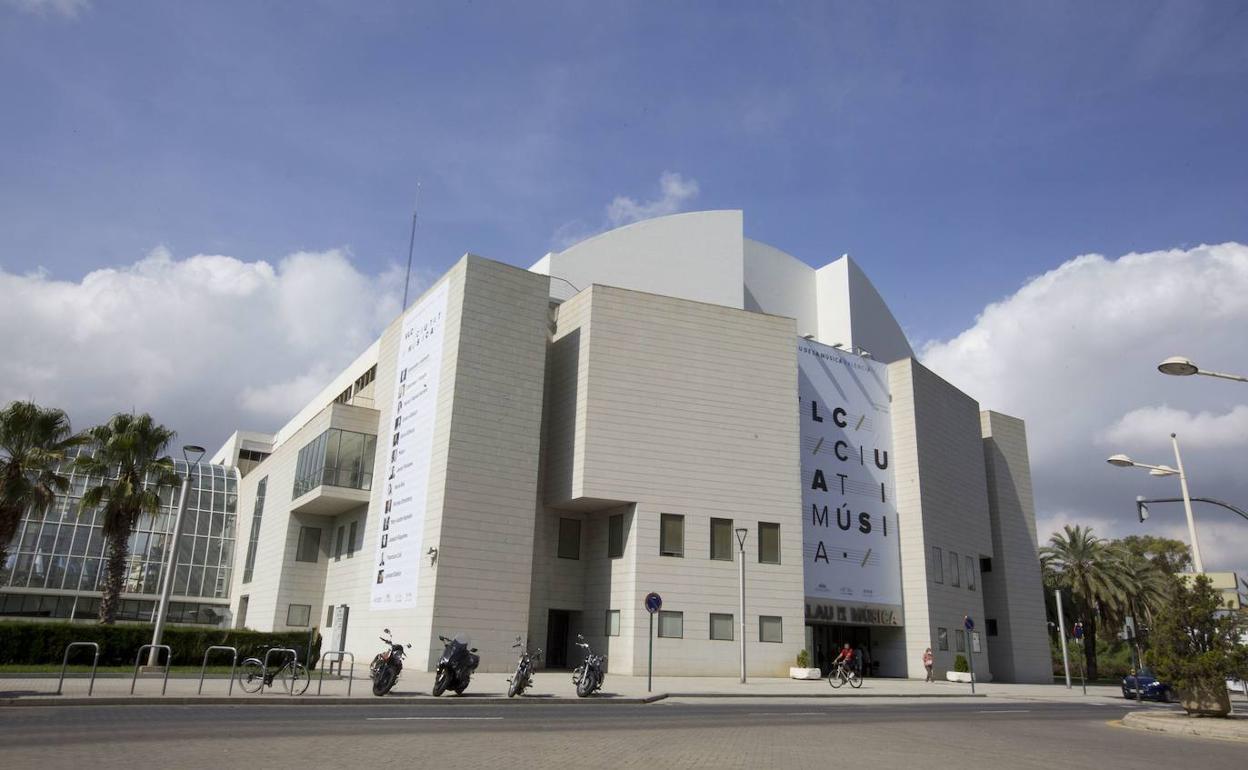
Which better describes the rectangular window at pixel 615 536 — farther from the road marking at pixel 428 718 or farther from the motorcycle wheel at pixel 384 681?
the road marking at pixel 428 718

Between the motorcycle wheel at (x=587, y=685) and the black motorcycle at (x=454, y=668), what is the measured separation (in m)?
2.96

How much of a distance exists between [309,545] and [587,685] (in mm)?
26965

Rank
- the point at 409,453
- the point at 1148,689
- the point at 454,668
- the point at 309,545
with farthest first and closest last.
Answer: the point at 309,545 → the point at 409,453 → the point at 1148,689 → the point at 454,668

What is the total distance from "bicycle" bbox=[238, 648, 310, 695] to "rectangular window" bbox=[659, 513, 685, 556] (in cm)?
1640

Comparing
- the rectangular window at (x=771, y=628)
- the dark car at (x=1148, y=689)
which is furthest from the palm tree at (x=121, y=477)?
the dark car at (x=1148, y=689)

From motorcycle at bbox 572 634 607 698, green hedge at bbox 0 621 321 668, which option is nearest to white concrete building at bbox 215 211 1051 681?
green hedge at bbox 0 621 321 668

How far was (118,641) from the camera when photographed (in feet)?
82.5

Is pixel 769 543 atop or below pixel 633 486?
below

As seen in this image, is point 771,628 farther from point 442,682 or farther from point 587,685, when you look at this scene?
point 442,682

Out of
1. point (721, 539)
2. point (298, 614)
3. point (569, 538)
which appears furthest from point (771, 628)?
point (298, 614)

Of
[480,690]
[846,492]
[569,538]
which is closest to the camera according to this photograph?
[480,690]

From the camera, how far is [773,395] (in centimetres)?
3847

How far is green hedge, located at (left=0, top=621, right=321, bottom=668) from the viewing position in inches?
923

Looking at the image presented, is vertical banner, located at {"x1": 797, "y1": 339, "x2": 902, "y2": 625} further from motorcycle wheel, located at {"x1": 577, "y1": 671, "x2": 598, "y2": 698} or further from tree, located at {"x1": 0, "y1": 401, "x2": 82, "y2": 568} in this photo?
tree, located at {"x1": 0, "y1": 401, "x2": 82, "y2": 568}
